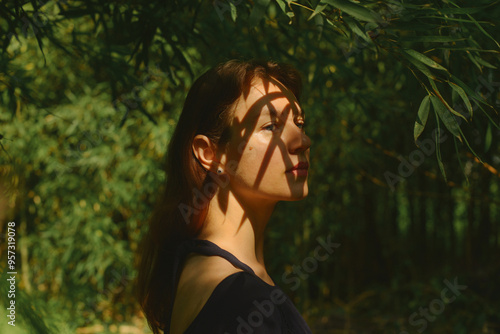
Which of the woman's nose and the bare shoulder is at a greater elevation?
the woman's nose

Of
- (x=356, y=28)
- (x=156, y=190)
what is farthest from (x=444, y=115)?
(x=156, y=190)

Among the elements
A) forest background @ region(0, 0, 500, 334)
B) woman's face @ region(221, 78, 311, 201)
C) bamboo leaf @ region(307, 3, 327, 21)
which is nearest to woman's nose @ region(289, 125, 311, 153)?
woman's face @ region(221, 78, 311, 201)

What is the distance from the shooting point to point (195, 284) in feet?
3.56

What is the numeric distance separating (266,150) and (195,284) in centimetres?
31

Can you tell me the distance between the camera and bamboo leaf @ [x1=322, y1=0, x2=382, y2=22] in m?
1.06

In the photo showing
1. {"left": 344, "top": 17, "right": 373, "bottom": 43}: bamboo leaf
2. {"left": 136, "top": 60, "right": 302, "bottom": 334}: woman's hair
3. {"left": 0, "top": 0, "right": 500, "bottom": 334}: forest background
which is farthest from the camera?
{"left": 0, "top": 0, "right": 500, "bottom": 334}: forest background

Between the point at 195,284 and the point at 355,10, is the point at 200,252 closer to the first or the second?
the point at 195,284

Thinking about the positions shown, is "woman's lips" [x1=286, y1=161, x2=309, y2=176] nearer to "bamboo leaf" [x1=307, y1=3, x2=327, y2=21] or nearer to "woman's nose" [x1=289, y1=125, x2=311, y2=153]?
"woman's nose" [x1=289, y1=125, x2=311, y2=153]

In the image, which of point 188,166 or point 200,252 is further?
point 188,166

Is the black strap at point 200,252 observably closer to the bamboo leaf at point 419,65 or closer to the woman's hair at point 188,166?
the woman's hair at point 188,166

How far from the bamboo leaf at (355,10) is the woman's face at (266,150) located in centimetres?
23

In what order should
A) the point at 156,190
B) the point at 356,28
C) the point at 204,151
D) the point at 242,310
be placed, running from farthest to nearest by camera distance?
the point at 156,190 < the point at 204,151 < the point at 356,28 < the point at 242,310

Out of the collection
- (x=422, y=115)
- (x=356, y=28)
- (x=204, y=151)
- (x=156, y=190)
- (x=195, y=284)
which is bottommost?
(x=156, y=190)

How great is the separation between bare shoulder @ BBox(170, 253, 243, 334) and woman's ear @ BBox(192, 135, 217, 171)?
0.67ft
